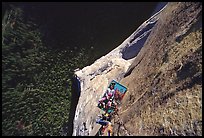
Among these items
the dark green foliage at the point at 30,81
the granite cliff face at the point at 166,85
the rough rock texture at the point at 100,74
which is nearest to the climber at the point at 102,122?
the granite cliff face at the point at 166,85

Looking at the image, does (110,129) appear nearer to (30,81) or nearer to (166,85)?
(166,85)

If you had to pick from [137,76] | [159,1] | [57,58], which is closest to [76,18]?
[57,58]

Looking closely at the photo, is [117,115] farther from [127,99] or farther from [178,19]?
[178,19]

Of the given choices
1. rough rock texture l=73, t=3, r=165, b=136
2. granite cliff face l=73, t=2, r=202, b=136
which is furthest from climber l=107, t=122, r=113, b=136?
rough rock texture l=73, t=3, r=165, b=136

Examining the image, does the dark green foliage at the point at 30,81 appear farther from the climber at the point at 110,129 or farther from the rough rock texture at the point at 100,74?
the climber at the point at 110,129

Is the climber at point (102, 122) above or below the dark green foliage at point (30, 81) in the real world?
below

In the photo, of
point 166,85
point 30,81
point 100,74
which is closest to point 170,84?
point 166,85
